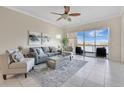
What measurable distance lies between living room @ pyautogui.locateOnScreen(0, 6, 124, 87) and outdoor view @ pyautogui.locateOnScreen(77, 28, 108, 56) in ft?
0.30

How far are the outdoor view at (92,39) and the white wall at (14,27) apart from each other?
3970mm

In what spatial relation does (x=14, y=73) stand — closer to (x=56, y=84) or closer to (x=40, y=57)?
(x=56, y=84)

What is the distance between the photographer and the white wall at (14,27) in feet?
13.2

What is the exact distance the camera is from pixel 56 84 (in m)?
2.48

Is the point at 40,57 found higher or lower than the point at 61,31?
lower

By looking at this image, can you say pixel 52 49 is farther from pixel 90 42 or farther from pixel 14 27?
pixel 90 42

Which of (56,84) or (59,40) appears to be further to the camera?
(59,40)

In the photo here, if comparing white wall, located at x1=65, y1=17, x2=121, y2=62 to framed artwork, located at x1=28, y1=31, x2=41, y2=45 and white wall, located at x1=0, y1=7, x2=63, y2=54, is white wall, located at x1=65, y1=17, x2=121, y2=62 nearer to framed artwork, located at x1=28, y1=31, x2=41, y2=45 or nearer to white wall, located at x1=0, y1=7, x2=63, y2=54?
framed artwork, located at x1=28, y1=31, x2=41, y2=45

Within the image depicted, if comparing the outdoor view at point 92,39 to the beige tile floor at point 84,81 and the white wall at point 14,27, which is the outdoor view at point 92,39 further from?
the beige tile floor at point 84,81

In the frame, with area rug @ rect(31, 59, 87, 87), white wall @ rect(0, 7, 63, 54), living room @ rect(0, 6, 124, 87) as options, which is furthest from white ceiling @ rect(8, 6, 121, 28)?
area rug @ rect(31, 59, 87, 87)
